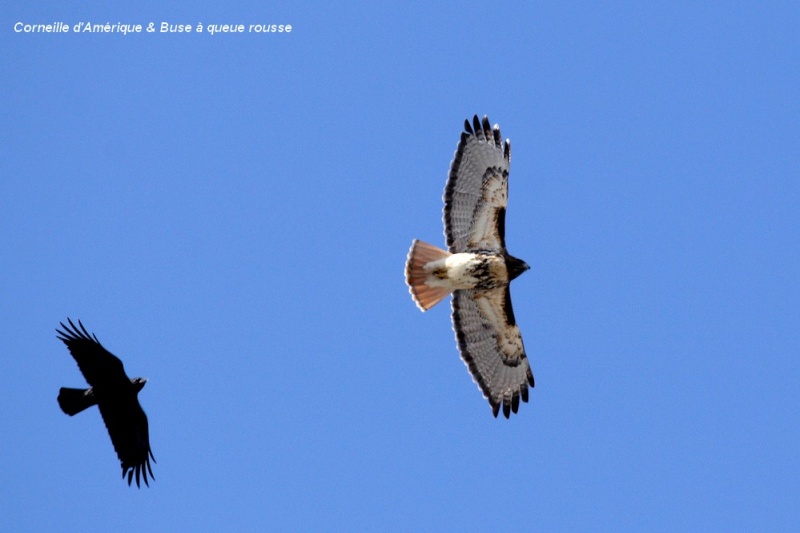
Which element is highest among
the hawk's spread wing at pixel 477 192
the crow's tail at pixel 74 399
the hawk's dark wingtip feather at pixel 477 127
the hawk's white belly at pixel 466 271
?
the hawk's dark wingtip feather at pixel 477 127

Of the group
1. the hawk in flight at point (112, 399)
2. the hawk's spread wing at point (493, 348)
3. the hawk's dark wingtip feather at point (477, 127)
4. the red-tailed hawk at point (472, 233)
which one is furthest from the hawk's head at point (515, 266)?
the hawk in flight at point (112, 399)

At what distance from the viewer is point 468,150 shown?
49.9 feet

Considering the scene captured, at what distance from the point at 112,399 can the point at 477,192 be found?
4869 mm

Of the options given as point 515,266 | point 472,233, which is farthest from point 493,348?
point 472,233

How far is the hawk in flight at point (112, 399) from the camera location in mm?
14375

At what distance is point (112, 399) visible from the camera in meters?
14.7

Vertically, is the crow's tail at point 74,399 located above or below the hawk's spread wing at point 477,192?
below

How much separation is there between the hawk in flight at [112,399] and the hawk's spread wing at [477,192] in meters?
4.10

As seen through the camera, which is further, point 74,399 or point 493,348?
point 493,348

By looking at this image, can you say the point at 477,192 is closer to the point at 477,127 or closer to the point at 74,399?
the point at 477,127

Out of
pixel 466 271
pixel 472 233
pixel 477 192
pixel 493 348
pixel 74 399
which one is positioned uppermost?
pixel 477 192

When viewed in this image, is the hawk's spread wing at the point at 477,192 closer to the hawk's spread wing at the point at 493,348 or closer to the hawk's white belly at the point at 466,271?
the hawk's white belly at the point at 466,271

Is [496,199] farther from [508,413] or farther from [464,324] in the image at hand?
[508,413]

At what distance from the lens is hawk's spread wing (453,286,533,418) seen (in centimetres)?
1573
